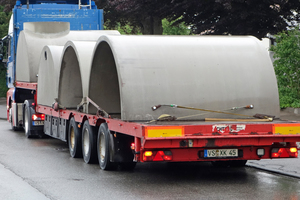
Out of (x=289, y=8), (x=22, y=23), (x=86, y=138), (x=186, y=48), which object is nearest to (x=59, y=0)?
(x=22, y=23)

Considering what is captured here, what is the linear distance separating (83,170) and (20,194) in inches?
94.0

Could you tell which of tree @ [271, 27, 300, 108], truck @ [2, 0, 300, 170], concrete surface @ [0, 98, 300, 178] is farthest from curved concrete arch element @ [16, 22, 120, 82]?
concrete surface @ [0, 98, 300, 178]

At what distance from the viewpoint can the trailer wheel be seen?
34.9 ft

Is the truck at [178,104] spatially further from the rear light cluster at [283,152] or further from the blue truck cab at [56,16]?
the blue truck cab at [56,16]

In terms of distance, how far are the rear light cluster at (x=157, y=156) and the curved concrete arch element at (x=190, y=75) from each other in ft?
2.66

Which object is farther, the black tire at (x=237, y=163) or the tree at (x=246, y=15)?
the tree at (x=246, y=15)

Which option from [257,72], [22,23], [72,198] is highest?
[22,23]

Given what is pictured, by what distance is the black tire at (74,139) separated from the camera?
493 inches

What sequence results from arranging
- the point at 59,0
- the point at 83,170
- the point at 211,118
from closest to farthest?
the point at 211,118 → the point at 83,170 → the point at 59,0

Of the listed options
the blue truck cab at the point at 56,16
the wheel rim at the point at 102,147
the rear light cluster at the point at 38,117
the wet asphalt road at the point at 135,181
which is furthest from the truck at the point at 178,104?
the blue truck cab at the point at 56,16

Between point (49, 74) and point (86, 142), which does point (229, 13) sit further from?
point (86, 142)

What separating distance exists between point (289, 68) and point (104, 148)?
1085cm

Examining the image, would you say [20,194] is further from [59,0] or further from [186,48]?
[59,0]

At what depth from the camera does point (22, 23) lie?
18750 millimetres
